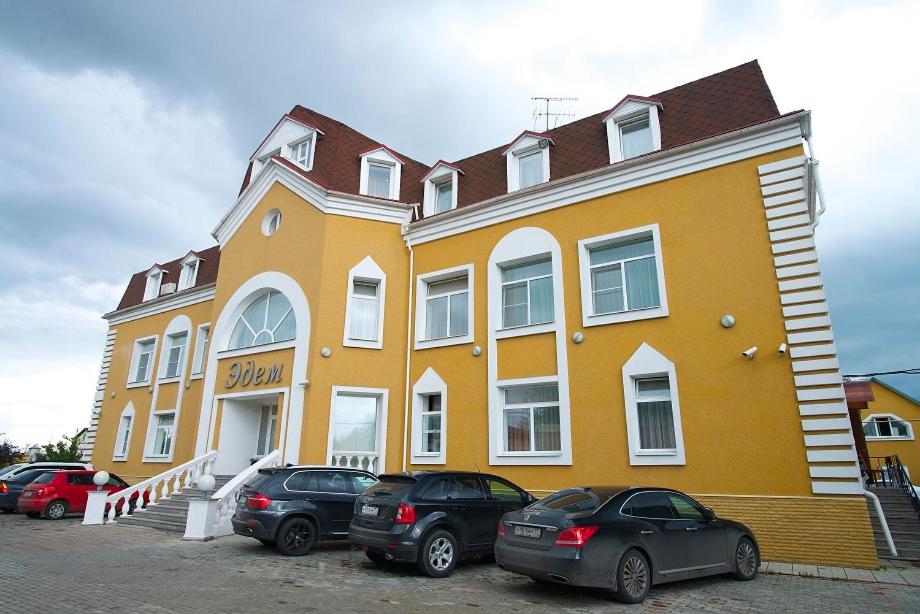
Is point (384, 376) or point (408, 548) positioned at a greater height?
point (384, 376)

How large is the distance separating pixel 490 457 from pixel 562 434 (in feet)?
6.67

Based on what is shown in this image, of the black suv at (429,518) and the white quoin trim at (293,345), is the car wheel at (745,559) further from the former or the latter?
the white quoin trim at (293,345)

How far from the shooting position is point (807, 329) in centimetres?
1103

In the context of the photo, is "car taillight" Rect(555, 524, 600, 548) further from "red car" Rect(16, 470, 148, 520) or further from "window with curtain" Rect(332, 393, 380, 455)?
"red car" Rect(16, 470, 148, 520)

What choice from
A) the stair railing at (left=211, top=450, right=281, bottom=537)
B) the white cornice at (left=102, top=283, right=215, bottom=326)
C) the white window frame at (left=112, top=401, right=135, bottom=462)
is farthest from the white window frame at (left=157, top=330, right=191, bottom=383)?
the stair railing at (left=211, top=450, right=281, bottom=537)

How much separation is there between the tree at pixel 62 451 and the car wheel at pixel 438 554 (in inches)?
967

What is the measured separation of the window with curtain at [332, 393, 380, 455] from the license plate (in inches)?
329

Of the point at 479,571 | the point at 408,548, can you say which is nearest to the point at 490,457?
the point at 479,571

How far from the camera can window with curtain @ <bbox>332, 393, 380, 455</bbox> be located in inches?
604

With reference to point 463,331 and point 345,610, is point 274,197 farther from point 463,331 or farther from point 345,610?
point 345,610

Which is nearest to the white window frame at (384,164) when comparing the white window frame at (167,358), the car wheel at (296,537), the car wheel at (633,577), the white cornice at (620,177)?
the white cornice at (620,177)

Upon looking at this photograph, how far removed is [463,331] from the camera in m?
16.0

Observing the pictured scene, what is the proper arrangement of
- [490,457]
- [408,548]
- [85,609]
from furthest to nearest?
1. [490,457]
2. [408,548]
3. [85,609]

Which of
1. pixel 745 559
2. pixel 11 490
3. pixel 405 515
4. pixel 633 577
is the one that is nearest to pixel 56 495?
pixel 11 490
